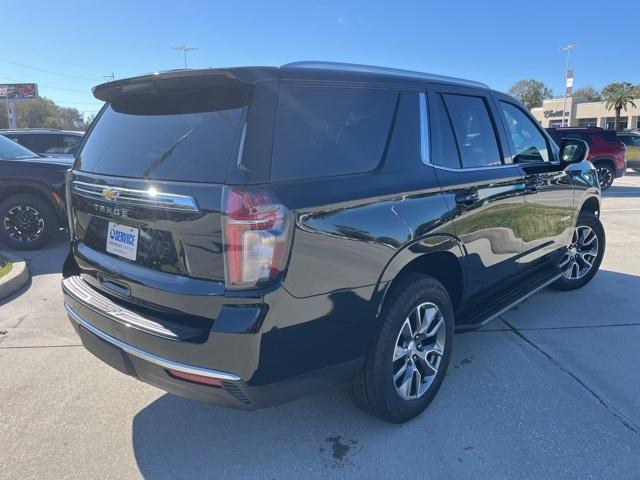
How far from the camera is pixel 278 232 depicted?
2096 mm

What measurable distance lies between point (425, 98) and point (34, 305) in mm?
4169

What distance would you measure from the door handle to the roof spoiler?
1437 millimetres

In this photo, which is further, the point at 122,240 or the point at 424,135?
the point at 424,135

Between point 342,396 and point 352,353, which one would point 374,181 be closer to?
point 352,353

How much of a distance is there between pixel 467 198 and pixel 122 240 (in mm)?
2071

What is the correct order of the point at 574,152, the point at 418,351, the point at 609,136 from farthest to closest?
the point at 609,136
the point at 574,152
the point at 418,351

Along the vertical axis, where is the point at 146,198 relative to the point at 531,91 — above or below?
below

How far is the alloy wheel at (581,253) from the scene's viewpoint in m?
5.14

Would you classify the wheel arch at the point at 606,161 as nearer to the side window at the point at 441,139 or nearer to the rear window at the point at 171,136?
the side window at the point at 441,139

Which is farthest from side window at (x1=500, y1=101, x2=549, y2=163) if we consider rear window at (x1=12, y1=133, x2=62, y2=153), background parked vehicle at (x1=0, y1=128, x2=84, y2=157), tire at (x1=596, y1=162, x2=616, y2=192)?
tire at (x1=596, y1=162, x2=616, y2=192)

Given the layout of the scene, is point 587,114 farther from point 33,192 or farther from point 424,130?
point 424,130

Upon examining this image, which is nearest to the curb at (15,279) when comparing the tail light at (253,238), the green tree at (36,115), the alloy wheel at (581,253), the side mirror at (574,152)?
the tail light at (253,238)

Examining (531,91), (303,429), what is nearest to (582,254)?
(303,429)

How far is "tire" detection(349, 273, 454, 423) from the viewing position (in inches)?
102
